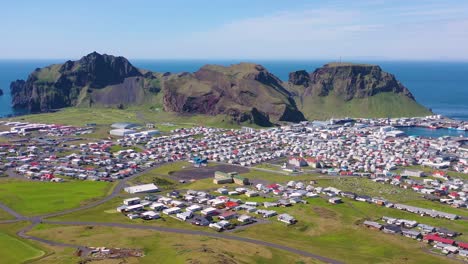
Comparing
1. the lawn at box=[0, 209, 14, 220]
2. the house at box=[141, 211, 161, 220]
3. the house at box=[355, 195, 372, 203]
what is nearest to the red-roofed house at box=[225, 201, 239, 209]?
the house at box=[141, 211, 161, 220]

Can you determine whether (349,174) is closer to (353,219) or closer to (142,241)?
(353,219)

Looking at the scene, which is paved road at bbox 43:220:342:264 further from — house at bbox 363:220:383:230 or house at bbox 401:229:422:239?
house at bbox 401:229:422:239

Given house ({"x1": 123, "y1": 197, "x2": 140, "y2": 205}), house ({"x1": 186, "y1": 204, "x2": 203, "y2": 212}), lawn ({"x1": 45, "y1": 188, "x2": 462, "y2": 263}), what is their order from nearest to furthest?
lawn ({"x1": 45, "y1": 188, "x2": 462, "y2": 263}), house ({"x1": 186, "y1": 204, "x2": 203, "y2": 212}), house ({"x1": 123, "y1": 197, "x2": 140, "y2": 205})

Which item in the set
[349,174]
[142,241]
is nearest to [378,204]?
[349,174]

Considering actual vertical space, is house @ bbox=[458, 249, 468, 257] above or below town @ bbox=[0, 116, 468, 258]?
above

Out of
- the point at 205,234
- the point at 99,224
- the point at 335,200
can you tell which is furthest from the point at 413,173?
the point at 99,224

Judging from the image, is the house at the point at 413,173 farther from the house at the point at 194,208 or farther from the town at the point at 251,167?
the house at the point at 194,208
